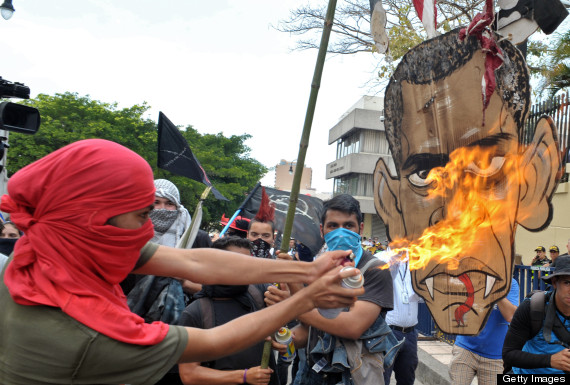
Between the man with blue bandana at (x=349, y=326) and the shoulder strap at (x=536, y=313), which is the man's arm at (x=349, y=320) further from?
the shoulder strap at (x=536, y=313)

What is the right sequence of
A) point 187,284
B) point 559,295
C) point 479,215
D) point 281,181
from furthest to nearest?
point 281,181, point 187,284, point 559,295, point 479,215

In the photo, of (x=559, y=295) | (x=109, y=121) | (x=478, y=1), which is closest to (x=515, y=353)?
(x=559, y=295)

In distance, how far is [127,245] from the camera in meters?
1.59

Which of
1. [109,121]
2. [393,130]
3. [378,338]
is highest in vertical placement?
[109,121]

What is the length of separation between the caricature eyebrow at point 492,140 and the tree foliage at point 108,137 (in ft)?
72.0

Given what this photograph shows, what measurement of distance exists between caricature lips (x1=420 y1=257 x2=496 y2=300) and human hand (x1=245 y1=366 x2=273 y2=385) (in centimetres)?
113

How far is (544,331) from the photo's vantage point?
3145 millimetres

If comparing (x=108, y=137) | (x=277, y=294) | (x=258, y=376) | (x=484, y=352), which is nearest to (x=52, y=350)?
(x=277, y=294)

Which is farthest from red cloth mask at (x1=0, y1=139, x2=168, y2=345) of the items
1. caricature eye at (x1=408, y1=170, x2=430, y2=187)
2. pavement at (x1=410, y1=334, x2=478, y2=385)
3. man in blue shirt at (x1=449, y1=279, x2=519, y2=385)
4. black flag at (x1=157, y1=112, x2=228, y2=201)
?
pavement at (x1=410, y1=334, x2=478, y2=385)

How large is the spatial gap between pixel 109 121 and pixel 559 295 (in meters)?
24.9

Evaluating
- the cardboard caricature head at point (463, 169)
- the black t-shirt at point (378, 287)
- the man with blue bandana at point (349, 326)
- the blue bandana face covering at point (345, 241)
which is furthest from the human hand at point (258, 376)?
the cardboard caricature head at point (463, 169)

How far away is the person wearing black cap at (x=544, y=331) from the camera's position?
10.1ft

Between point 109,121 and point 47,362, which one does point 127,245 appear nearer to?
point 47,362

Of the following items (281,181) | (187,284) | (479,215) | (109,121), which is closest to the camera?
(479,215)
